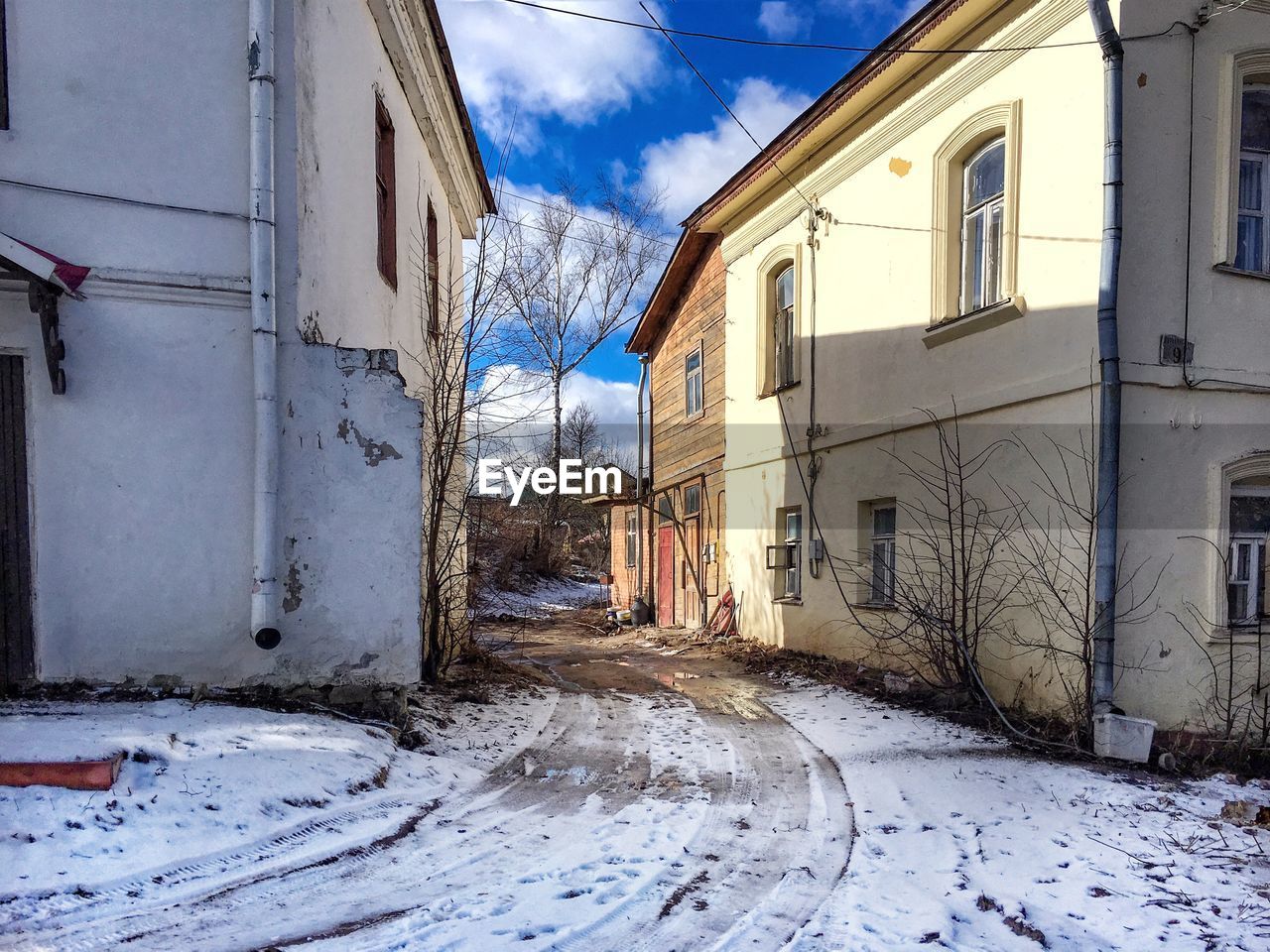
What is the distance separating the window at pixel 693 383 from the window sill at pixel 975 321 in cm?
636

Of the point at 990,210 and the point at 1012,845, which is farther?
the point at 990,210

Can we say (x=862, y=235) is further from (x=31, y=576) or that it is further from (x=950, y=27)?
(x=31, y=576)

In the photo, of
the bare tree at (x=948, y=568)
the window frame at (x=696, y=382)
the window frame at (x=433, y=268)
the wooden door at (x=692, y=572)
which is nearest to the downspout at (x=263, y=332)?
the window frame at (x=433, y=268)

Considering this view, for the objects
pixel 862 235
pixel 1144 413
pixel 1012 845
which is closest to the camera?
pixel 1012 845

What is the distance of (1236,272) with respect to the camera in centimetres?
587

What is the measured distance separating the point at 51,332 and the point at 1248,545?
29.3ft

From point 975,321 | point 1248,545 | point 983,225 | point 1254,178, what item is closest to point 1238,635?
point 1248,545

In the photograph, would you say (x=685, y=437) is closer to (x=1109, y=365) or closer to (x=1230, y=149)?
(x=1109, y=365)

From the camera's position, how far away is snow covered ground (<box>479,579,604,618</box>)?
1980cm

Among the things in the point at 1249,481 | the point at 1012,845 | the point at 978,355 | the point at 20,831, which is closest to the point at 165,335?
the point at 20,831

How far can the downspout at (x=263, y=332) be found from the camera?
15.7 ft

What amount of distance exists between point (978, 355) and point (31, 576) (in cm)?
772

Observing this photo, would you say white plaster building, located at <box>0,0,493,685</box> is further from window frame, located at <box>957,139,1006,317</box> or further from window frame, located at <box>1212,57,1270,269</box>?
window frame, located at <box>1212,57,1270,269</box>

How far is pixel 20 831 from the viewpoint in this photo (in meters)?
3.22
